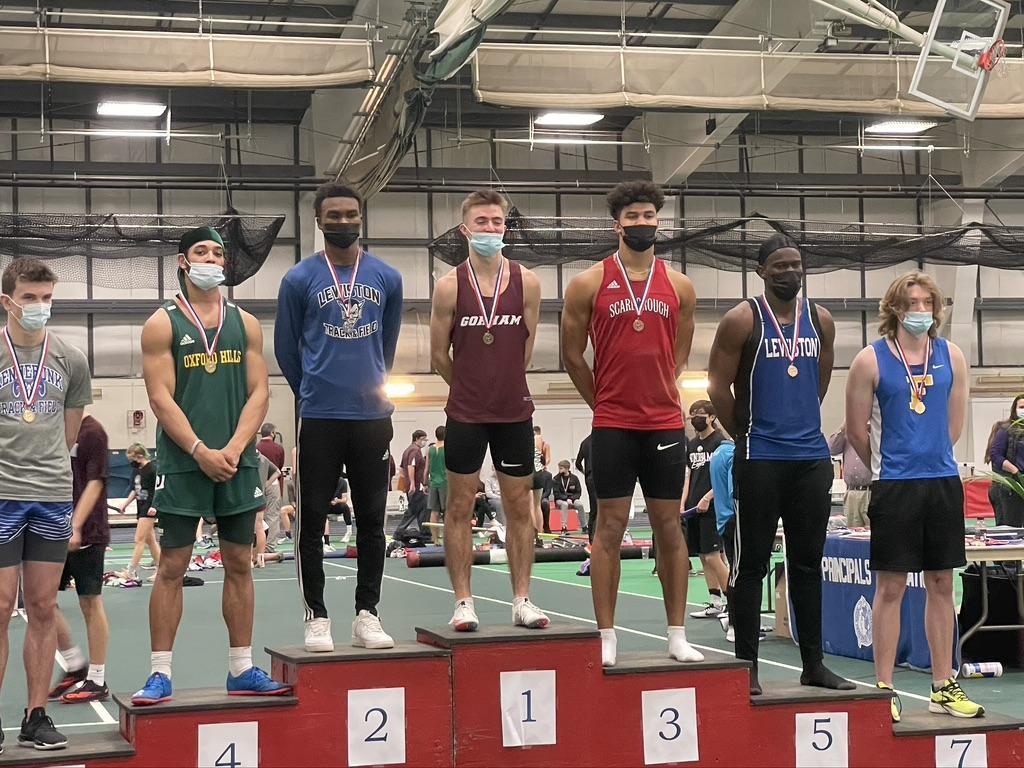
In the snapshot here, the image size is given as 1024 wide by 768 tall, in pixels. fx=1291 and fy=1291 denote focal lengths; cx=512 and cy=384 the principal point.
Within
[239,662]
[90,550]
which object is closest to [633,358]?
[239,662]

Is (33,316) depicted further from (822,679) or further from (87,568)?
(822,679)

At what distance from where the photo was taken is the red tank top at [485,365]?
554cm

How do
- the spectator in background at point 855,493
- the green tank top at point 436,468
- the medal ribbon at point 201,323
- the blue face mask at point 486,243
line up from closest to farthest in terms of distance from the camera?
the medal ribbon at point 201,323 → the blue face mask at point 486,243 → the spectator in background at point 855,493 → the green tank top at point 436,468

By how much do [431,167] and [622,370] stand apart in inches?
857

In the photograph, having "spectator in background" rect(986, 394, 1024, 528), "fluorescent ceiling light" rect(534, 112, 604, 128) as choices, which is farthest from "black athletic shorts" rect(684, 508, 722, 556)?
"fluorescent ceiling light" rect(534, 112, 604, 128)

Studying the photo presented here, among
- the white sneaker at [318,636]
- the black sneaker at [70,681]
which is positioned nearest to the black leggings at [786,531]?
the white sneaker at [318,636]

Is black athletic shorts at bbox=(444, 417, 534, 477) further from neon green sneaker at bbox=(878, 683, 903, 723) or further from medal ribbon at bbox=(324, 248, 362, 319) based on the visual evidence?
neon green sneaker at bbox=(878, 683, 903, 723)

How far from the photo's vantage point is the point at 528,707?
522cm

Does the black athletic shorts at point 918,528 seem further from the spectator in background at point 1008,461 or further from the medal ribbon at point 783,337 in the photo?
the spectator in background at point 1008,461

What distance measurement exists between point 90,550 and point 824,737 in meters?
4.18

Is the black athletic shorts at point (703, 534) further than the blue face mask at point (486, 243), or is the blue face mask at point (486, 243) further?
the black athletic shorts at point (703, 534)

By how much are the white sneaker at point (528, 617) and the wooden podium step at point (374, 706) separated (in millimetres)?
468

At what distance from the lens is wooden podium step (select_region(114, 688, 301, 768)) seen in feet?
15.5

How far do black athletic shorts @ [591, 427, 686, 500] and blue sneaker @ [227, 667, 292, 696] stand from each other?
1.53 m
